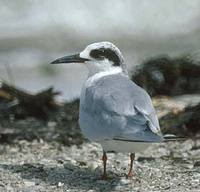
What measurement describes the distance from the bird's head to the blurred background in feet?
17.0

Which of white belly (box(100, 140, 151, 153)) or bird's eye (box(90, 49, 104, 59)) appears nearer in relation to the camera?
white belly (box(100, 140, 151, 153))

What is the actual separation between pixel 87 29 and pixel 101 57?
805cm

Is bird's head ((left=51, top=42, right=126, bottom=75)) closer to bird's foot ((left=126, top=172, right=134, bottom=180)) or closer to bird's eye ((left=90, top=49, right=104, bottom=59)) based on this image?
bird's eye ((left=90, top=49, right=104, bottom=59))

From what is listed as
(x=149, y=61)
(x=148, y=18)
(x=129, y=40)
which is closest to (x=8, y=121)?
(x=149, y=61)

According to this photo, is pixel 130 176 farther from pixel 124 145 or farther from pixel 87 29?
pixel 87 29

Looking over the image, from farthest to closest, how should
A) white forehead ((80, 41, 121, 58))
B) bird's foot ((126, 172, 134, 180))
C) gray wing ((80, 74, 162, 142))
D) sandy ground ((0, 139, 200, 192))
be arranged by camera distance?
white forehead ((80, 41, 121, 58))
bird's foot ((126, 172, 134, 180))
sandy ground ((0, 139, 200, 192))
gray wing ((80, 74, 162, 142))

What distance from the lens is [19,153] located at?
6926mm

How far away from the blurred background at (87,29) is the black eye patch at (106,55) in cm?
518

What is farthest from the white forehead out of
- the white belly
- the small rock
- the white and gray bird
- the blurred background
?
the blurred background

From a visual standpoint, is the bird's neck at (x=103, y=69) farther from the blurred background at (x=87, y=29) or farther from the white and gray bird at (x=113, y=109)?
the blurred background at (x=87, y=29)

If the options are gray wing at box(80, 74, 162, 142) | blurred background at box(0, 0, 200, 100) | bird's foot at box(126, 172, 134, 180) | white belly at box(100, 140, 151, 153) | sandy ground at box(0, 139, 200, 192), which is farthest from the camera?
blurred background at box(0, 0, 200, 100)

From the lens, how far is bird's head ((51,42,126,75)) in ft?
19.7

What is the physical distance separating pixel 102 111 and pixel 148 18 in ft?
30.7

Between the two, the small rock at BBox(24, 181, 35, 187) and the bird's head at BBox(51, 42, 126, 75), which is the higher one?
the bird's head at BBox(51, 42, 126, 75)
